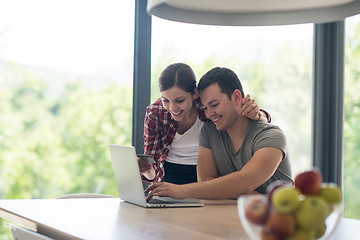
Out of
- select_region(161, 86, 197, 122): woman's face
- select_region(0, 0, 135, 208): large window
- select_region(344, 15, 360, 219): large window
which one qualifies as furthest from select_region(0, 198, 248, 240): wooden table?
select_region(344, 15, 360, 219): large window

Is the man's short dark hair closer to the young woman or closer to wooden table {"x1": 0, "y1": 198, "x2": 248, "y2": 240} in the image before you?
the young woman

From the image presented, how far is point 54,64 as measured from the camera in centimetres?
317

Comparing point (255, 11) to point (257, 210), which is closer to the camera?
point (257, 210)

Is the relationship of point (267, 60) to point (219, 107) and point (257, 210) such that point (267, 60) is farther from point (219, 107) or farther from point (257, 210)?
point (257, 210)

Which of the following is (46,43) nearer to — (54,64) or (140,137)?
(54,64)

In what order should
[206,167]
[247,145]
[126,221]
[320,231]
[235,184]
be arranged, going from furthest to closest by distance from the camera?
[206,167] → [247,145] → [235,184] → [126,221] → [320,231]

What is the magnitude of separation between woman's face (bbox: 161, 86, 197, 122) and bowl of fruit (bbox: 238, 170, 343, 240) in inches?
55.5

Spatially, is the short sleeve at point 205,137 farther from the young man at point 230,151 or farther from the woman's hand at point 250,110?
the woman's hand at point 250,110

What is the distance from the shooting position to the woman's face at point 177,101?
8.00 ft

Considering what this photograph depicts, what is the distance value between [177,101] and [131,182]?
22.5 inches

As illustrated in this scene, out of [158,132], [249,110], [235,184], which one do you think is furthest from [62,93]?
[235,184]

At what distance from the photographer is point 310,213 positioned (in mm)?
979

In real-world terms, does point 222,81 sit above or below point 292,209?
above

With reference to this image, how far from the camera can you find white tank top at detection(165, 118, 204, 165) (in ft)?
8.83
